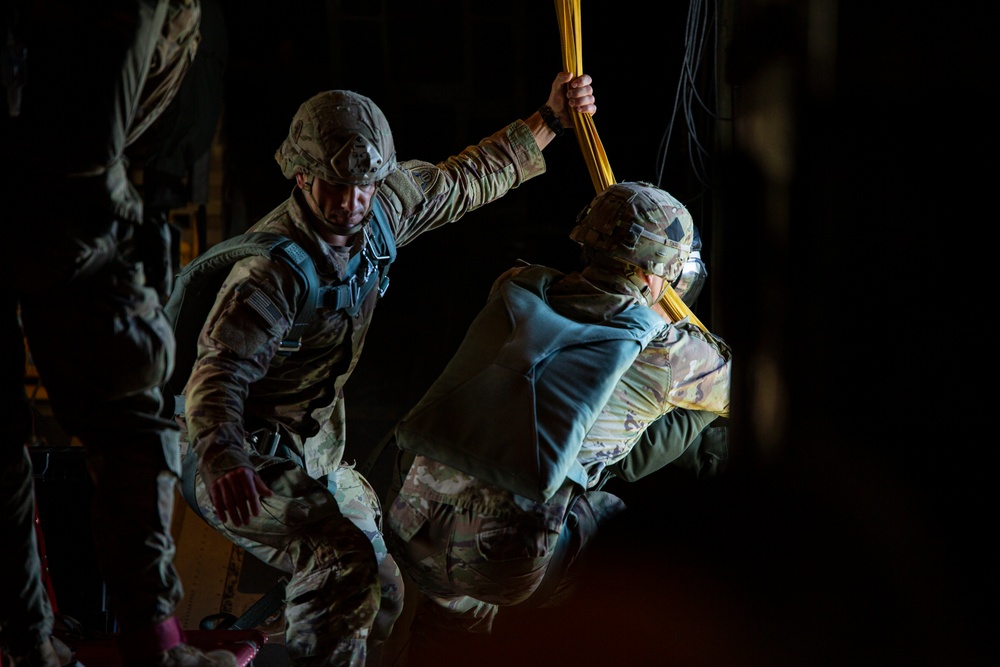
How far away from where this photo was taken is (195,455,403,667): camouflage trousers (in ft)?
8.72

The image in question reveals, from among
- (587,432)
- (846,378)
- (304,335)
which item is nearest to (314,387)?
(304,335)

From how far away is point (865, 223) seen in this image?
1565 millimetres

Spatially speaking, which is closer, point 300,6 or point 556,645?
point 556,645

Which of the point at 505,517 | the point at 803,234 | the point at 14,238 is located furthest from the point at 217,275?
the point at 803,234

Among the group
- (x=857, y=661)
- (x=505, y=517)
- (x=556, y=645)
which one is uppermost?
(x=857, y=661)

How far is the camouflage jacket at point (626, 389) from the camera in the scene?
3.04m

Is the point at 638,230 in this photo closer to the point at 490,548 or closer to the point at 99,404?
the point at 490,548

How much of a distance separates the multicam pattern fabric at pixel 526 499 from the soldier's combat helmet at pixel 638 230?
0.08 metres

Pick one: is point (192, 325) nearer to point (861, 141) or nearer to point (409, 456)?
point (409, 456)

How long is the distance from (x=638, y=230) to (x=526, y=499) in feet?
2.66

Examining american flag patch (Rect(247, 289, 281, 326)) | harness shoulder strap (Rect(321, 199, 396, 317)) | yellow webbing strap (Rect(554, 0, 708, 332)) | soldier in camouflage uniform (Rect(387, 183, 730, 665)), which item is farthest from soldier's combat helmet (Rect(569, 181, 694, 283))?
american flag patch (Rect(247, 289, 281, 326))

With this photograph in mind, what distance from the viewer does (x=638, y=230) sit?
10.2 ft

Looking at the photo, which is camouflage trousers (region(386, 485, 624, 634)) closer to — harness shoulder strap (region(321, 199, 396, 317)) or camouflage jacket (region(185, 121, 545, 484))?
camouflage jacket (region(185, 121, 545, 484))

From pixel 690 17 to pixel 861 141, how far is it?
2.55 m
